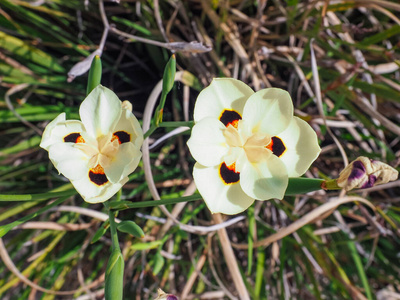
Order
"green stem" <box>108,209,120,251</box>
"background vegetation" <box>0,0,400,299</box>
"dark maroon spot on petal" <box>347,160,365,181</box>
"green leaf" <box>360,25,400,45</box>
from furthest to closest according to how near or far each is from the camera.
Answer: "background vegetation" <box>0,0,400,299</box> < "green leaf" <box>360,25,400,45</box> < "green stem" <box>108,209,120,251</box> < "dark maroon spot on petal" <box>347,160,365,181</box>

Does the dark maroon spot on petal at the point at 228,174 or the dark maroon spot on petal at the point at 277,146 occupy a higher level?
the dark maroon spot on petal at the point at 277,146

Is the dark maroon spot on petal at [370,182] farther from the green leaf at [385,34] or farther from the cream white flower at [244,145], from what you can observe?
the green leaf at [385,34]

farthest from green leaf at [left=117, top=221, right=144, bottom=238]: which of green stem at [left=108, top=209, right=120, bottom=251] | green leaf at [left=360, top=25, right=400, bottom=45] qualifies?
green leaf at [left=360, top=25, right=400, bottom=45]

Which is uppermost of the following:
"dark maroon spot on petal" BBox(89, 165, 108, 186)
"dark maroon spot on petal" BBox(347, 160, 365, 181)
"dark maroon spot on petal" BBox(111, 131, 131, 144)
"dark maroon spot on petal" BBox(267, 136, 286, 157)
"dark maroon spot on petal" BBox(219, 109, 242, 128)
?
"dark maroon spot on petal" BBox(347, 160, 365, 181)

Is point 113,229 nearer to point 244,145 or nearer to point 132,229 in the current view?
point 132,229

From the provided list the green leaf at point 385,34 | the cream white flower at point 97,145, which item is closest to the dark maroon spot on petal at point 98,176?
the cream white flower at point 97,145

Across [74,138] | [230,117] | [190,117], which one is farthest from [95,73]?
[190,117]

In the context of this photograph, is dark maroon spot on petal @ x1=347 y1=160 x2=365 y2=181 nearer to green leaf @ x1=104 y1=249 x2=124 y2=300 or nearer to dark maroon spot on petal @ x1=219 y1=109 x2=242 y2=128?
dark maroon spot on petal @ x1=219 y1=109 x2=242 y2=128

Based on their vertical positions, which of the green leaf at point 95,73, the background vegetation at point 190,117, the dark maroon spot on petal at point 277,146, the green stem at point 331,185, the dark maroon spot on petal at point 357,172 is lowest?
the background vegetation at point 190,117
